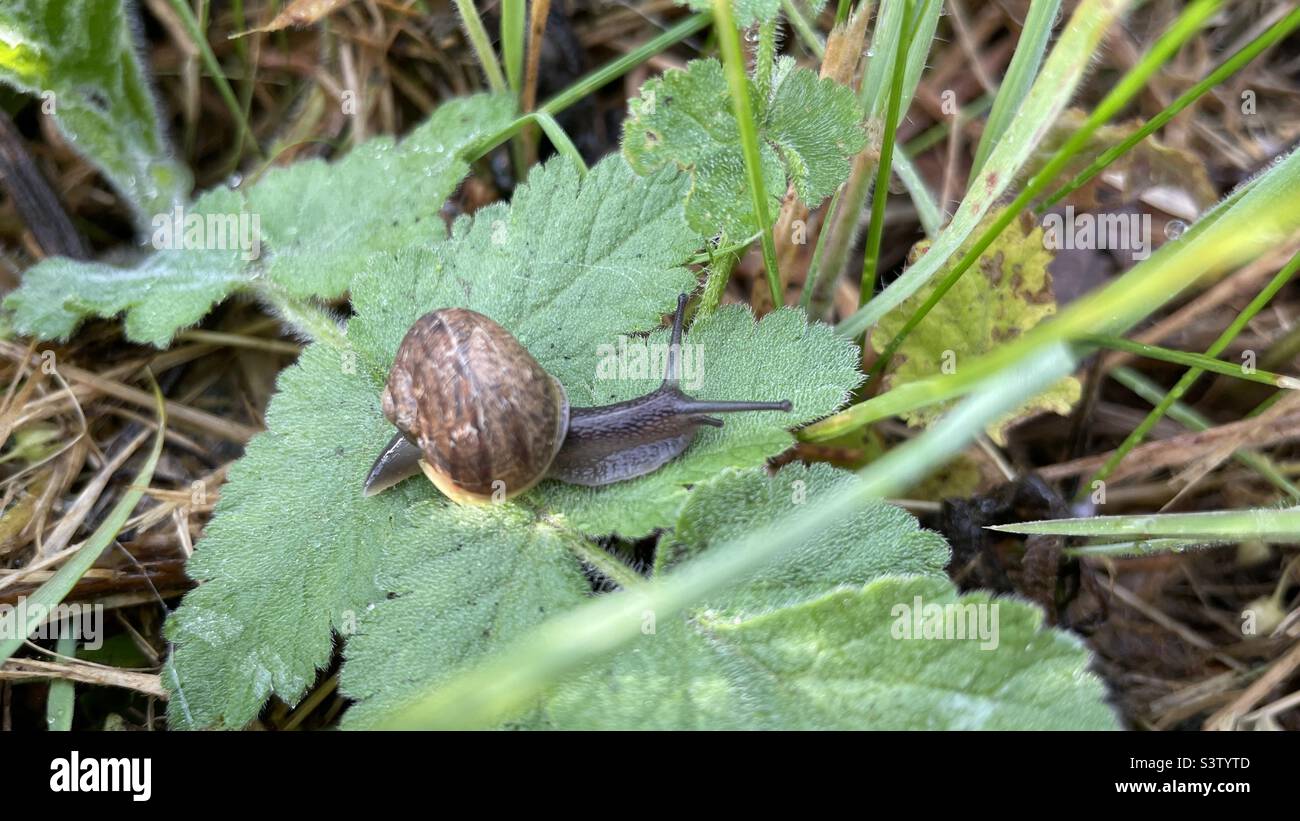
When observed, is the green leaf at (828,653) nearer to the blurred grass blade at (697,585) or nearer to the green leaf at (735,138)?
the blurred grass blade at (697,585)

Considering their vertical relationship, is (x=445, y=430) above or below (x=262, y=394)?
below

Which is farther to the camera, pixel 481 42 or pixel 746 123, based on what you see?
pixel 481 42

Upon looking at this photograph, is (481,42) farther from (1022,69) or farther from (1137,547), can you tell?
(1137,547)

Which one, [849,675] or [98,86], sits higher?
[98,86]

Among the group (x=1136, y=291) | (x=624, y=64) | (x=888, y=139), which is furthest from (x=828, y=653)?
(x=624, y=64)
